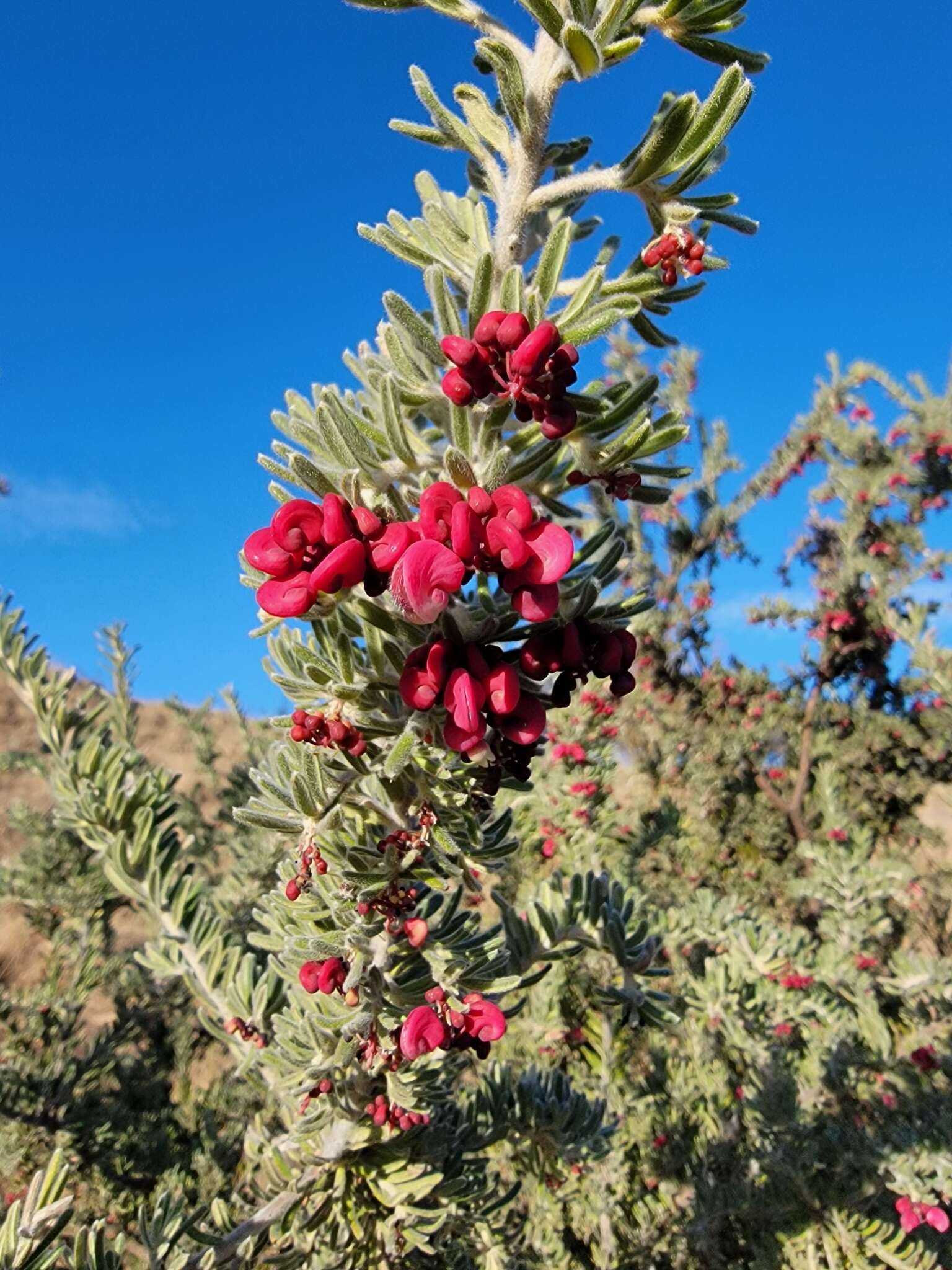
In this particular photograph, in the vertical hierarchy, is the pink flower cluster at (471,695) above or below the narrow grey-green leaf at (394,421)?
below

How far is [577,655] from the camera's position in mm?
1067

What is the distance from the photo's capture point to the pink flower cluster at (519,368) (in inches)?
38.3

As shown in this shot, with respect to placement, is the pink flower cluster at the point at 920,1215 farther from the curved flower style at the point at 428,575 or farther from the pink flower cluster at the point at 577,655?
the curved flower style at the point at 428,575

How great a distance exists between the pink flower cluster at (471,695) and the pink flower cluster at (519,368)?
0.34 metres

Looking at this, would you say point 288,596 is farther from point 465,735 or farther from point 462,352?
point 462,352

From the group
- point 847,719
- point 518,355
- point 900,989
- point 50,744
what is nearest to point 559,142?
point 518,355

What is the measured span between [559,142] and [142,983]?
196 inches

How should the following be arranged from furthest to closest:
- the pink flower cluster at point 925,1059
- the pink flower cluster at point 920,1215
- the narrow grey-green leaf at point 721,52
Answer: the pink flower cluster at point 925,1059 < the pink flower cluster at point 920,1215 < the narrow grey-green leaf at point 721,52

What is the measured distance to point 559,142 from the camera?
54.7 inches

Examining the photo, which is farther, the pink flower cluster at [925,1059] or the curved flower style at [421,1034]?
the pink flower cluster at [925,1059]

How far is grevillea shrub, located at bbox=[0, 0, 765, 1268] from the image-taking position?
3.35 feet

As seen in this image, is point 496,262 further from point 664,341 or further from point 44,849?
point 44,849

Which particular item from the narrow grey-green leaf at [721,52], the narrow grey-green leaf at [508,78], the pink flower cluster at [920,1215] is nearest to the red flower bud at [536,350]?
the narrow grey-green leaf at [508,78]

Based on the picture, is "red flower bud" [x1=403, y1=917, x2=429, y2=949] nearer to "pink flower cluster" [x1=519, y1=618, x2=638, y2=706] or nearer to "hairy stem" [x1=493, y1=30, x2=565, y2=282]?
"pink flower cluster" [x1=519, y1=618, x2=638, y2=706]
